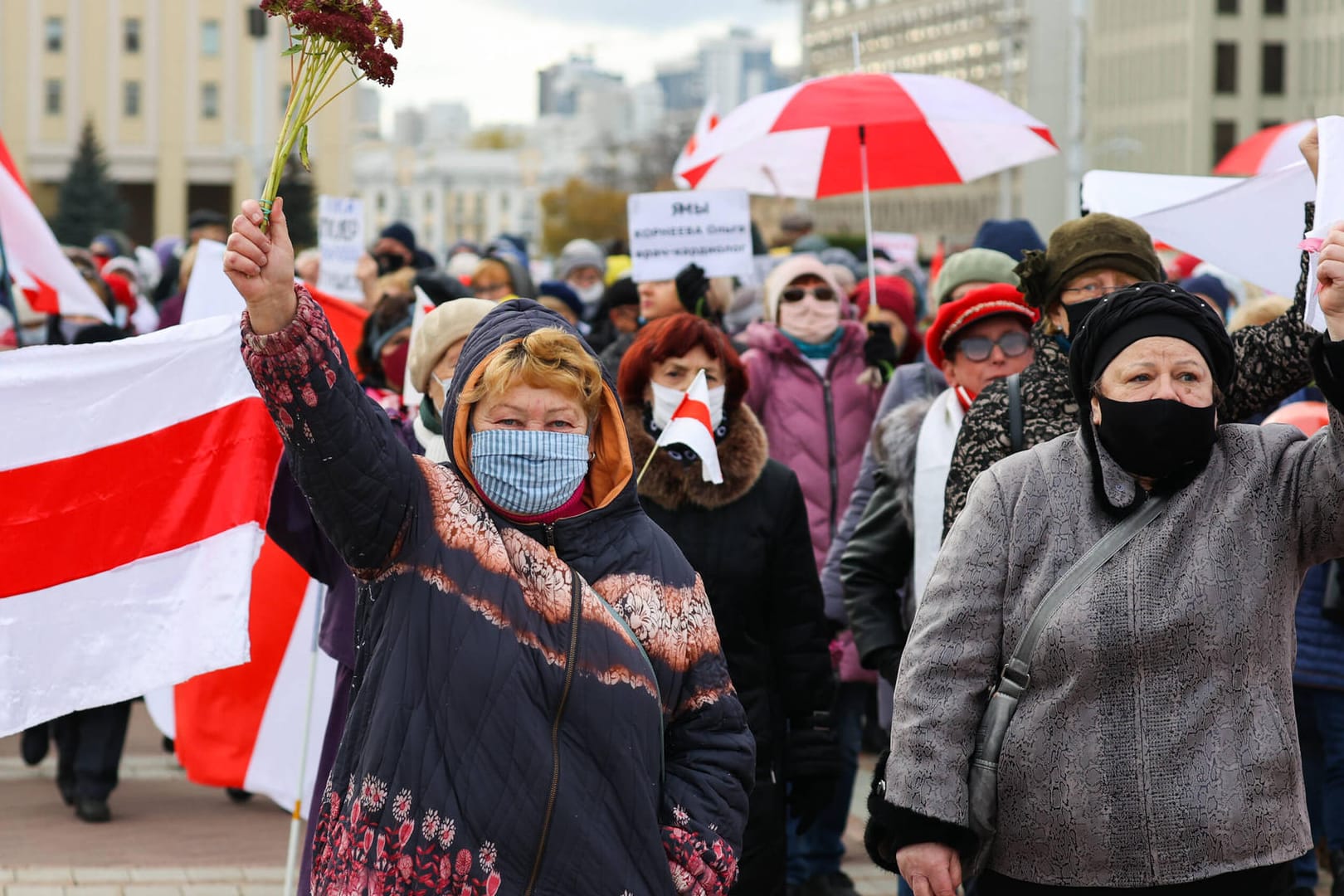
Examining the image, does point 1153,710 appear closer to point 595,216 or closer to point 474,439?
point 474,439

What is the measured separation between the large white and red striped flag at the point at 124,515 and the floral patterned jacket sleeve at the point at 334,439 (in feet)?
5.02

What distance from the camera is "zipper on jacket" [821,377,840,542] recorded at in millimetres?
7172

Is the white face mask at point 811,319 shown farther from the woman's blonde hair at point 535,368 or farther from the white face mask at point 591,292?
the white face mask at point 591,292

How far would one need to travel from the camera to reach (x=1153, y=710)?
347cm

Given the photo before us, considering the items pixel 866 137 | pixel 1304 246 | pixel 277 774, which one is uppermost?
pixel 866 137

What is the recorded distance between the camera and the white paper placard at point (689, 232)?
935 centimetres

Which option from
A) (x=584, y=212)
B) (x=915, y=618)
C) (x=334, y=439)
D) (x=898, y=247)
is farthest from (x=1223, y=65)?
(x=334, y=439)

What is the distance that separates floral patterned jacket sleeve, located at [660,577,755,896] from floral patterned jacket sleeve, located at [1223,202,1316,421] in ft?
4.66

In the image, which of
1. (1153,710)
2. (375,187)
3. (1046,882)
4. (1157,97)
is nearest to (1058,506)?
(1153,710)

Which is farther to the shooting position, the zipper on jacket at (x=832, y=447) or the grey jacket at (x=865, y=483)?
the zipper on jacket at (x=832, y=447)

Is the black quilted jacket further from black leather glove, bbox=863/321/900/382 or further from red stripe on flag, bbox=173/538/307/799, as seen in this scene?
black leather glove, bbox=863/321/900/382

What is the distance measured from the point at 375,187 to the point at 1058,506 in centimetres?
18517

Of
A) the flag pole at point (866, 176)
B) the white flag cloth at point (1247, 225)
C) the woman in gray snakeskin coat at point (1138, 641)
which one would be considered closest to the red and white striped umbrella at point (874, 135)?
the flag pole at point (866, 176)

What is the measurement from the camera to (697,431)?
16.6ft
